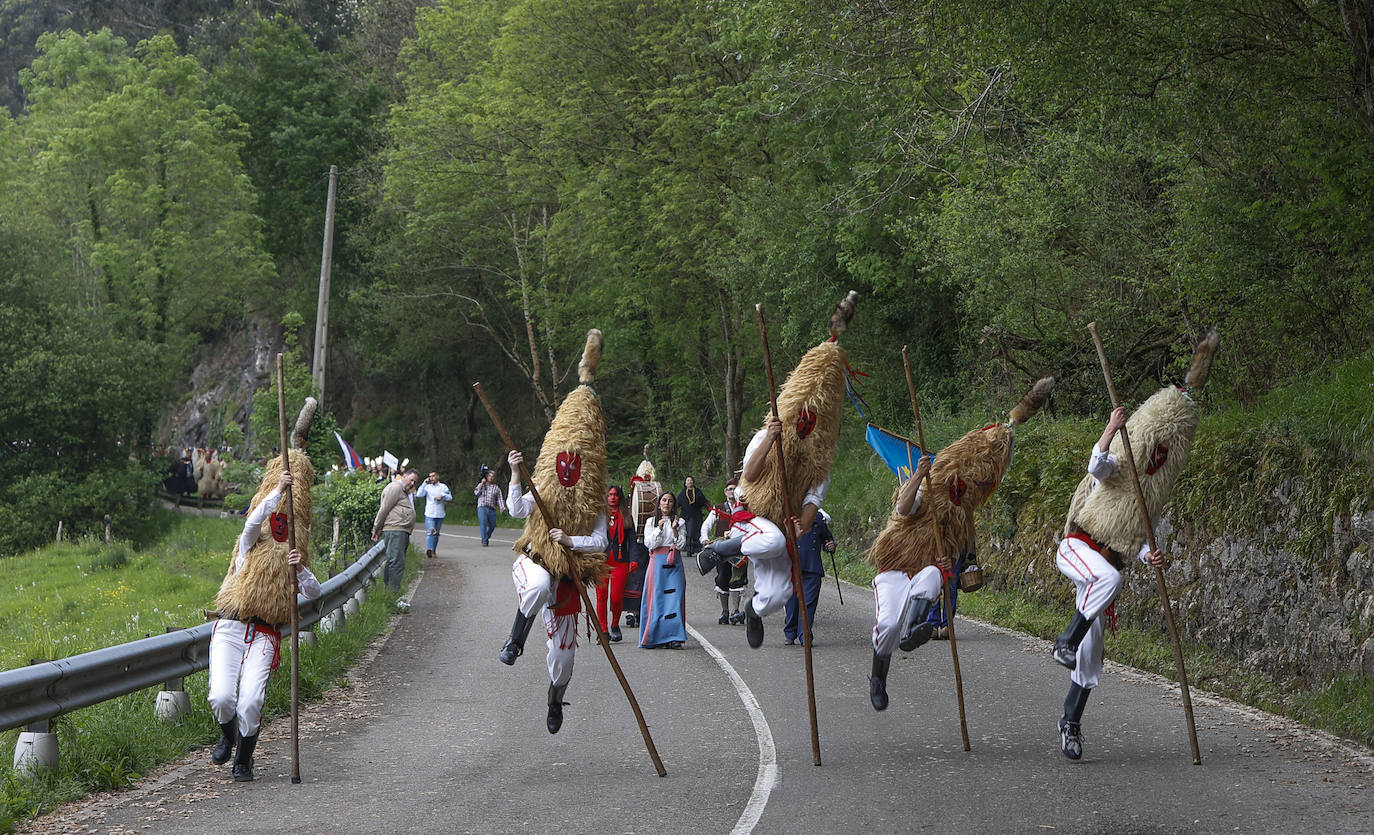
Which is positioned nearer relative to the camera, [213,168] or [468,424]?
[213,168]

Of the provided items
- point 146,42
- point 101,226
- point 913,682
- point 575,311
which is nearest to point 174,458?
point 101,226

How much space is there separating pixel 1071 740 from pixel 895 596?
5.92 feet

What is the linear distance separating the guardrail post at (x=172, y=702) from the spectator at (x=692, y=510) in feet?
37.3

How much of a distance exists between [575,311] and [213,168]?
51.3 feet

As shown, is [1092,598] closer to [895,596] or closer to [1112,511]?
[1112,511]

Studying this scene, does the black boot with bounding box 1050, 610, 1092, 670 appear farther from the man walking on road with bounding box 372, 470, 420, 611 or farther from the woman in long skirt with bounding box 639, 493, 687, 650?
the man walking on road with bounding box 372, 470, 420, 611

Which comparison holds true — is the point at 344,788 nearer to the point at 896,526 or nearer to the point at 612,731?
the point at 612,731

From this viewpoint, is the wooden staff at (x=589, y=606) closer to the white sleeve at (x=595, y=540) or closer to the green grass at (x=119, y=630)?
the white sleeve at (x=595, y=540)

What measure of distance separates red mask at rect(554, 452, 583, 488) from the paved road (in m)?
1.94

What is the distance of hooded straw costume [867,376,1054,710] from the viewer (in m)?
9.98

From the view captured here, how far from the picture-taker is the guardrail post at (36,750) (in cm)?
803

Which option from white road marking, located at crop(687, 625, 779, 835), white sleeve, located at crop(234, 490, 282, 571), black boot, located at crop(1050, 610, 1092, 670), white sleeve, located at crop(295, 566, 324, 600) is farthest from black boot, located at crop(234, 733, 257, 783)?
black boot, located at crop(1050, 610, 1092, 670)

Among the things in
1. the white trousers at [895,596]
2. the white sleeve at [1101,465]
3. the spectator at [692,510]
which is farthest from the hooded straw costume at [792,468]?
the spectator at [692,510]

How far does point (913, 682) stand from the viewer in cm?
1244
